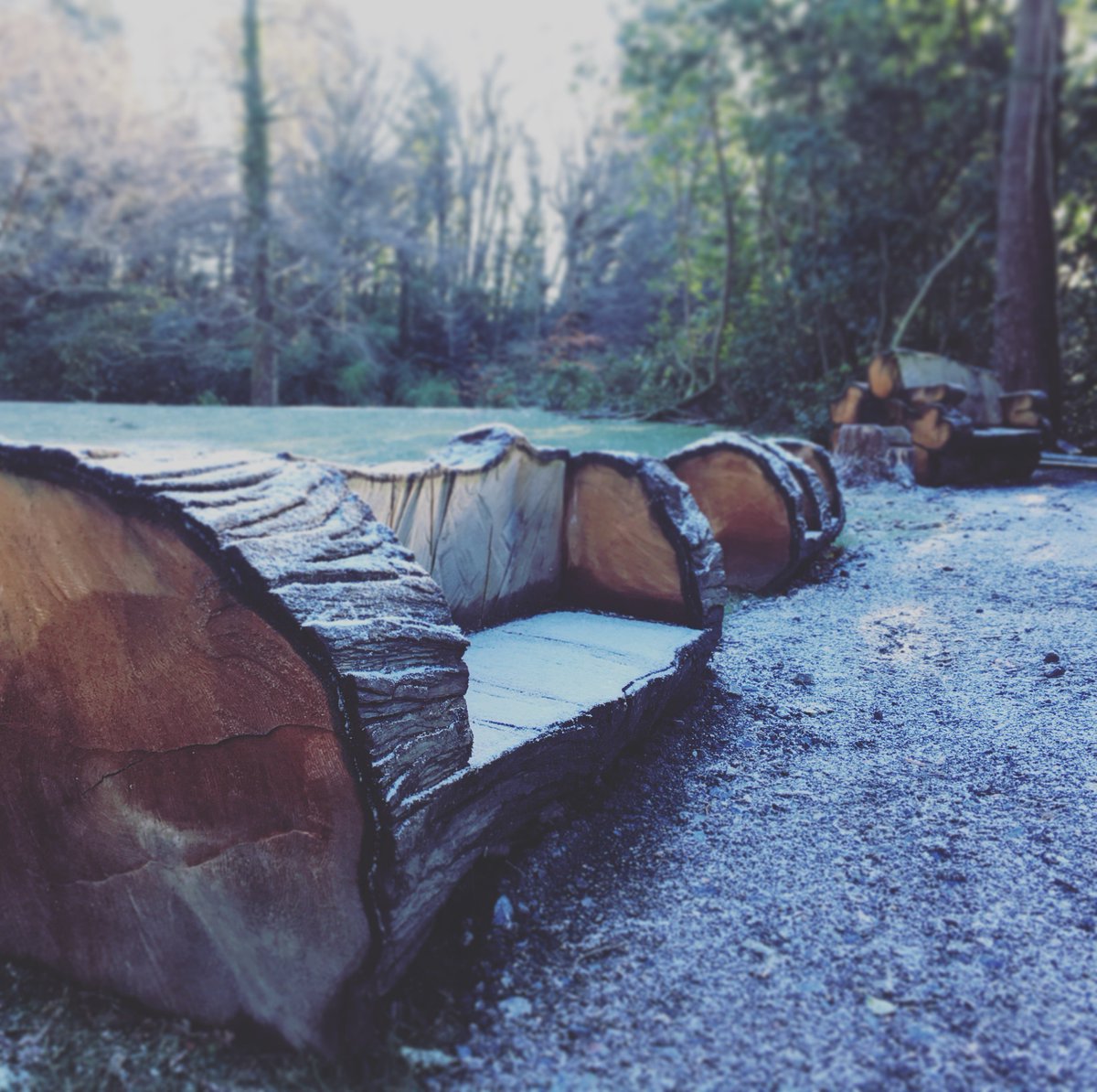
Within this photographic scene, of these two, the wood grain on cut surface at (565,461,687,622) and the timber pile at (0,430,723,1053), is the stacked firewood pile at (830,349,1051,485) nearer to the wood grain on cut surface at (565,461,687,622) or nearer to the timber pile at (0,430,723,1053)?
the wood grain on cut surface at (565,461,687,622)

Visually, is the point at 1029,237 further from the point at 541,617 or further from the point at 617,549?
the point at 541,617

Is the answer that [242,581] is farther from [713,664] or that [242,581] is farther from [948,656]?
[948,656]

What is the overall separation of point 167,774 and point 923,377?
6299 mm

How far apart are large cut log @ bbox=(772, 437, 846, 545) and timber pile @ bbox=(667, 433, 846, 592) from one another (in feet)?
1.20

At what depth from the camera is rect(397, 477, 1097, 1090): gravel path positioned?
105cm

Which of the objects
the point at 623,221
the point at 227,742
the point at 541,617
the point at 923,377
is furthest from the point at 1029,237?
the point at 623,221

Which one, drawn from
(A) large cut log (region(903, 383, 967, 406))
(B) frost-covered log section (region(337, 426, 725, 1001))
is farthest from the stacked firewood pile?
(B) frost-covered log section (region(337, 426, 725, 1001))

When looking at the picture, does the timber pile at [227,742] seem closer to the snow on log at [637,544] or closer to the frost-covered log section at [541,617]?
the frost-covered log section at [541,617]

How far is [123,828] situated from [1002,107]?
10.0 metres

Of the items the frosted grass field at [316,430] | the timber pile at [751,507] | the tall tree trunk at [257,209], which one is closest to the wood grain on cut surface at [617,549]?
the timber pile at [751,507]

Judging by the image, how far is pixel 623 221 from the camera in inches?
680

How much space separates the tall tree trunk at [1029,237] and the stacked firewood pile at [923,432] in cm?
153

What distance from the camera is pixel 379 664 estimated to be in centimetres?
99

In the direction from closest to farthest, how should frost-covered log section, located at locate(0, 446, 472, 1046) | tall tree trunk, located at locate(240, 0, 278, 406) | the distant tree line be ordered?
frost-covered log section, located at locate(0, 446, 472, 1046)
the distant tree line
tall tree trunk, located at locate(240, 0, 278, 406)
